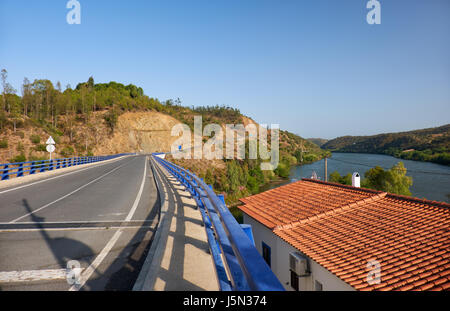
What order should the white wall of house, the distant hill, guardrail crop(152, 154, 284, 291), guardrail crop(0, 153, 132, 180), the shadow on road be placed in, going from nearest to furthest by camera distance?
guardrail crop(152, 154, 284, 291), the shadow on road, the white wall of house, guardrail crop(0, 153, 132, 180), the distant hill

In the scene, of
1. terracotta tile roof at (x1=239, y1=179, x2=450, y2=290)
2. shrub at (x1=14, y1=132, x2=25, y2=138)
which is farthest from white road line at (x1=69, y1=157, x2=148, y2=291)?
shrub at (x1=14, y1=132, x2=25, y2=138)

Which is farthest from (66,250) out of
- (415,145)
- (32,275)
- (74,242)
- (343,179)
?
(415,145)

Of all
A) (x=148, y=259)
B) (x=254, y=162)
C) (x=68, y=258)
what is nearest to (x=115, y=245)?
(x=68, y=258)

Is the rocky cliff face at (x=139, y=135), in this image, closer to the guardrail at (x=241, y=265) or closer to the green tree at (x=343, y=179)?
the green tree at (x=343, y=179)

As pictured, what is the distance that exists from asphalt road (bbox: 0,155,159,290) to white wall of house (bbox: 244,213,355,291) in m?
6.40

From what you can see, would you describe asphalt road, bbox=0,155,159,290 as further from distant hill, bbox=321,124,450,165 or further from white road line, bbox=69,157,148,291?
distant hill, bbox=321,124,450,165

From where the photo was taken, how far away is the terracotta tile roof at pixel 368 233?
7.69 m

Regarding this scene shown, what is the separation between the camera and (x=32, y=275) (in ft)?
10.7

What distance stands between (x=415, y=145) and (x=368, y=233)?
5465 inches

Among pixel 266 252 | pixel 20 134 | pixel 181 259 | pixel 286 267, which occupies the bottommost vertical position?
pixel 266 252

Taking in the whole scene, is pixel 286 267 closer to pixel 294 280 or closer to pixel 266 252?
pixel 294 280

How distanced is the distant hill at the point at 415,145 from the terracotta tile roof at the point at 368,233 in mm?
74951

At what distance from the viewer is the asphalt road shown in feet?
10.3

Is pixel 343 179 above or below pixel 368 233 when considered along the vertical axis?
below
